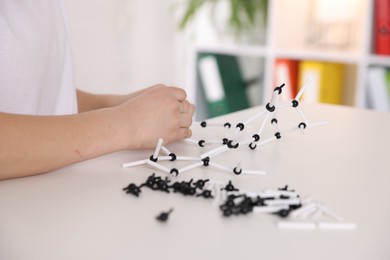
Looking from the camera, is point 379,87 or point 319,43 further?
point 319,43

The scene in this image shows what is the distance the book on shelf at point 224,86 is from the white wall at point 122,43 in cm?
37

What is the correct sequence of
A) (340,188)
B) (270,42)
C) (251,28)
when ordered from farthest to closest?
(251,28) → (270,42) → (340,188)

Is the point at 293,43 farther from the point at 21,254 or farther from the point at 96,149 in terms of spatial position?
the point at 21,254

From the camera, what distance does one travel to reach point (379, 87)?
253cm

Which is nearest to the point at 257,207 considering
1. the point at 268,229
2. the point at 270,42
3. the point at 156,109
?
the point at 268,229

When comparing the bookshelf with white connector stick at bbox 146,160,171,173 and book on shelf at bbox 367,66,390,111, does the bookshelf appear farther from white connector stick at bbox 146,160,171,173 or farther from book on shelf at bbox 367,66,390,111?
white connector stick at bbox 146,160,171,173

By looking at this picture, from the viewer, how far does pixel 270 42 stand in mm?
2807

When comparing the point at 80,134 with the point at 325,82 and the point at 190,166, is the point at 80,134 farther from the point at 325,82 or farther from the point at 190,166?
the point at 325,82

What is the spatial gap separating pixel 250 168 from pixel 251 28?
2381mm

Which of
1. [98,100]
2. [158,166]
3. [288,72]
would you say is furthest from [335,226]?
[288,72]

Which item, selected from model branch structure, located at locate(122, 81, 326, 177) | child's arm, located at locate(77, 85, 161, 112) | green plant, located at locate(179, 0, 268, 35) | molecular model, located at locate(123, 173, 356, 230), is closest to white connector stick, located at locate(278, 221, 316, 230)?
molecular model, located at locate(123, 173, 356, 230)

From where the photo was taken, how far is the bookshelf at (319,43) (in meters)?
2.55

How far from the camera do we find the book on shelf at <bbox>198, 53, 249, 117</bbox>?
3.04 metres

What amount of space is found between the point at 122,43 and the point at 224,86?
619mm
